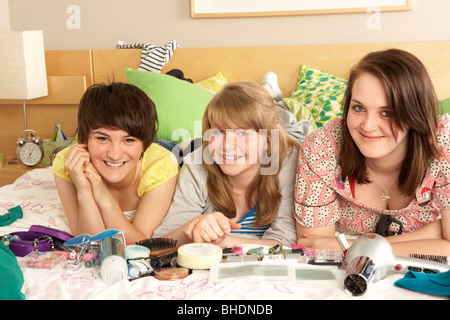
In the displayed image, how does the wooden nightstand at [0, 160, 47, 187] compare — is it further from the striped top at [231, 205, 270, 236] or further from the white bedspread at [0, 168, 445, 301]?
the white bedspread at [0, 168, 445, 301]

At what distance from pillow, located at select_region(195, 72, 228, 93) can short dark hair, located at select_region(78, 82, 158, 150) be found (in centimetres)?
89

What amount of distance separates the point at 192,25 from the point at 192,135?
0.82 m

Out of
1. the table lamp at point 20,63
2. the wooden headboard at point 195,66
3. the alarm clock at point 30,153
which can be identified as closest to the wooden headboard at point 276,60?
the wooden headboard at point 195,66

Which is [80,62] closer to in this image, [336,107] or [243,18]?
[243,18]

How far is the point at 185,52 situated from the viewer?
2.44 metres

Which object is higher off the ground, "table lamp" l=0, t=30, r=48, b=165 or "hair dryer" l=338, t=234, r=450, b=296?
"table lamp" l=0, t=30, r=48, b=165

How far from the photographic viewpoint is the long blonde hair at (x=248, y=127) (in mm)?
1277

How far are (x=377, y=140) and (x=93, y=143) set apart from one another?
758mm

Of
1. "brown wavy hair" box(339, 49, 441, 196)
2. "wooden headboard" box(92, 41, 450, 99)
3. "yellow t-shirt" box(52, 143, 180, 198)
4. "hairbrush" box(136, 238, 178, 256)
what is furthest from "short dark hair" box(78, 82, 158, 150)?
"wooden headboard" box(92, 41, 450, 99)

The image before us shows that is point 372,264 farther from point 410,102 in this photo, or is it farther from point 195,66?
point 195,66

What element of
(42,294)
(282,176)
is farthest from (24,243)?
(282,176)

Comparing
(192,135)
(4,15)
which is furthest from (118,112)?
(4,15)

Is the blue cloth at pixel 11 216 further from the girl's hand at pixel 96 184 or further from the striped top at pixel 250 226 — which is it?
the striped top at pixel 250 226

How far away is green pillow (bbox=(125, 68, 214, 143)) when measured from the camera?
1.93 m
